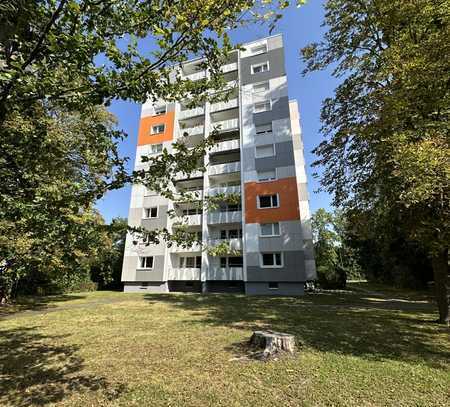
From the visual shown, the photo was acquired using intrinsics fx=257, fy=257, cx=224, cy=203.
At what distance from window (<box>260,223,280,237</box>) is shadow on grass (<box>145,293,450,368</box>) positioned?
8706 mm

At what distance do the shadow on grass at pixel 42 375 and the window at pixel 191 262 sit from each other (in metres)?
16.8

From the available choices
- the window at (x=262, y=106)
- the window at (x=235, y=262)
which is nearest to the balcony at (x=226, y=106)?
the window at (x=262, y=106)

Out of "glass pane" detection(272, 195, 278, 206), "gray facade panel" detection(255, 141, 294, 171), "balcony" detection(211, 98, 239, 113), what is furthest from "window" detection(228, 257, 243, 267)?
"balcony" detection(211, 98, 239, 113)

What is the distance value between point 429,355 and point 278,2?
7939mm

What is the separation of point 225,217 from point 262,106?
36.7ft

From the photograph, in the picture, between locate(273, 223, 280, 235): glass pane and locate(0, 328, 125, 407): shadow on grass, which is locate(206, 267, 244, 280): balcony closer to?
locate(273, 223, 280, 235): glass pane

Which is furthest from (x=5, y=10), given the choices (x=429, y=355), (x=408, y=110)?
(x=408, y=110)

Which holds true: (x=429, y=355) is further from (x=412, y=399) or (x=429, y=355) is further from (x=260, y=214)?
(x=260, y=214)

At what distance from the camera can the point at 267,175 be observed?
22.3 m

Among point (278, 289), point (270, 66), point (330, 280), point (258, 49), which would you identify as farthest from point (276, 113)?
point (330, 280)

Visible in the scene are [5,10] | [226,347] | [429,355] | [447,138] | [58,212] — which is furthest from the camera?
[447,138]

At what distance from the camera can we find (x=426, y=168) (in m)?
6.81

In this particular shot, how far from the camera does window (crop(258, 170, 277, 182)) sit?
72.4ft

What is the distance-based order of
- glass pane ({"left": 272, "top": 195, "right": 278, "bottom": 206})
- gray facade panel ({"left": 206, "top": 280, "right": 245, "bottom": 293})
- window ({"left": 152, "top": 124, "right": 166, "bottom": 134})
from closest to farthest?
glass pane ({"left": 272, "top": 195, "right": 278, "bottom": 206}) → gray facade panel ({"left": 206, "top": 280, "right": 245, "bottom": 293}) → window ({"left": 152, "top": 124, "right": 166, "bottom": 134})
